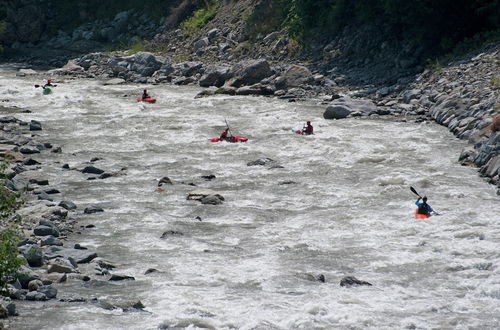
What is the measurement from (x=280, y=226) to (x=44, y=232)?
197 inches

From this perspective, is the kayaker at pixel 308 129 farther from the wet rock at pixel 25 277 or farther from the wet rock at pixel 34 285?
the wet rock at pixel 34 285

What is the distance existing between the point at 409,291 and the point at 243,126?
1581 cm

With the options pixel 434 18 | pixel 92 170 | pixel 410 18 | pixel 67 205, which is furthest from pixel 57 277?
pixel 434 18

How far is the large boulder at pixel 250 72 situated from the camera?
36.4 m

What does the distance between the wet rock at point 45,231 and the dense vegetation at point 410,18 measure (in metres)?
22.1

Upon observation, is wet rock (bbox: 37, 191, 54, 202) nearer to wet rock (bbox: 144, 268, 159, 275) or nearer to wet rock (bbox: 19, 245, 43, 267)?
wet rock (bbox: 19, 245, 43, 267)

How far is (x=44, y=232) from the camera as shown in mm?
17547

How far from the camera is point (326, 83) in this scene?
Answer: 3556 cm

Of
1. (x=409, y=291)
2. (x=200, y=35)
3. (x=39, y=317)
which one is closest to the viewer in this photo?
(x=39, y=317)

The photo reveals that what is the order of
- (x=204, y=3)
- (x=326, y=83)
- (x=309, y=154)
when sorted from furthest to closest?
(x=204, y=3) → (x=326, y=83) → (x=309, y=154)

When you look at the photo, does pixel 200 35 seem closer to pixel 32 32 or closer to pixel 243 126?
pixel 32 32

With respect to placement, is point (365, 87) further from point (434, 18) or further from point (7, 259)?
point (7, 259)

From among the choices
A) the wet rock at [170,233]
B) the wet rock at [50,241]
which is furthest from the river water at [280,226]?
the wet rock at [50,241]

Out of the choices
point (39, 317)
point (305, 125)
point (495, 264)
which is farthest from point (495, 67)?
point (39, 317)
